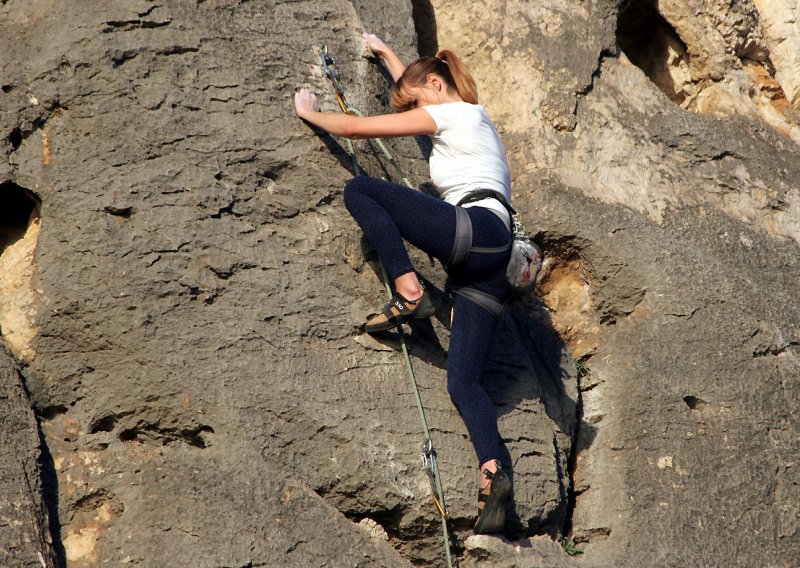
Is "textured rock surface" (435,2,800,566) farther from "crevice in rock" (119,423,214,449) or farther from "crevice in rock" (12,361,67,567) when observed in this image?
"crevice in rock" (12,361,67,567)

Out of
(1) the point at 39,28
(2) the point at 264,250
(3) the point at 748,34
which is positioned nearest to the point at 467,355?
(2) the point at 264,250

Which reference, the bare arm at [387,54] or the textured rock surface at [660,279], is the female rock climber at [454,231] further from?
the textured rock surface at [660,279]

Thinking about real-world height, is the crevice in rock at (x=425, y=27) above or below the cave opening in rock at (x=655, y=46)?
above

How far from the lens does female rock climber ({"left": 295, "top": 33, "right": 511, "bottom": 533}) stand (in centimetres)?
493

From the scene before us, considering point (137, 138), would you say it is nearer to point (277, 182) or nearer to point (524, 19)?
point (277, 182)

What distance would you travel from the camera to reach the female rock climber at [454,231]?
16.2 ft

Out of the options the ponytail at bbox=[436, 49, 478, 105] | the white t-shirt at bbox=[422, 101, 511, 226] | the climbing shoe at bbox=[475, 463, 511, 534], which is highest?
the ponytail at bbox=[436, 49, 478, 105]

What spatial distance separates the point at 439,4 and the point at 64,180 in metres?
3.23

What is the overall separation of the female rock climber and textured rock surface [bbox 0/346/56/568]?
1.64m

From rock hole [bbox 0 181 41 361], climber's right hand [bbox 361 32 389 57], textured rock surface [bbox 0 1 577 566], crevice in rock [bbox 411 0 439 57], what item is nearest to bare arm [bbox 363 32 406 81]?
climber's right hand [bbox 361 32 389 57]

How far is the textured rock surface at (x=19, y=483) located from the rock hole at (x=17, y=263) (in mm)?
192

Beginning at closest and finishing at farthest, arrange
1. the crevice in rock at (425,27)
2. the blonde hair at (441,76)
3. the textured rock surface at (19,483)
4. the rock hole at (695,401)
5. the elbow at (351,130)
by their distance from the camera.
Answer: the textured rock surface at (19,483) < the elbow at (351,130) < the blonde hair at (441,76) < the rock hole at (695,401) < the crevice in rock at (425,27)

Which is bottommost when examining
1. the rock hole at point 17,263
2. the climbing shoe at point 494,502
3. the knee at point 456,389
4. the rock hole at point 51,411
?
the climbing shoe at point 494,502

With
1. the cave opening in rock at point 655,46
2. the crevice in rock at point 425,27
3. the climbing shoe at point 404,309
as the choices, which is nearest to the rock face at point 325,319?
the climbing shoe at point 404,309
